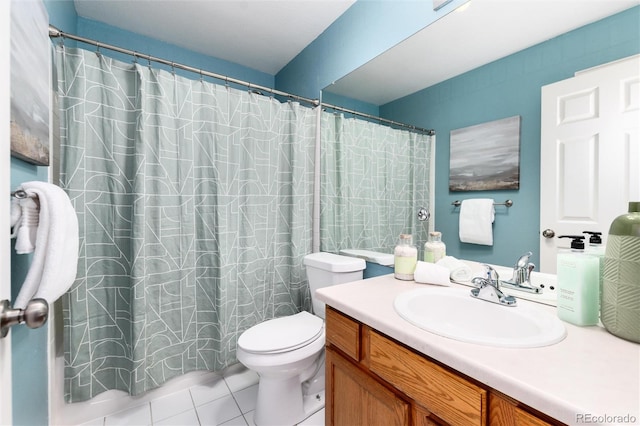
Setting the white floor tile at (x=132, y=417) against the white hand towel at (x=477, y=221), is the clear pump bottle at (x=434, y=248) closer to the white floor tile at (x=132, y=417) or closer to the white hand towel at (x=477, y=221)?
the white hand towel at (x=477, y=221)

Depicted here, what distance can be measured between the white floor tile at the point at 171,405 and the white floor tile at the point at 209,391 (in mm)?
32

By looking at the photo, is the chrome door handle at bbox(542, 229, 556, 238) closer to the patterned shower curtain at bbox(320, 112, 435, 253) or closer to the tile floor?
the patterned shower curtain at bbox(320, 112, 435, 253)

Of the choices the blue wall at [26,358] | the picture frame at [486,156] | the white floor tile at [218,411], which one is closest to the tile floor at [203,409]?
the white floor tile at [218,411]

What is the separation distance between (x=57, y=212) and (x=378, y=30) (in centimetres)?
165

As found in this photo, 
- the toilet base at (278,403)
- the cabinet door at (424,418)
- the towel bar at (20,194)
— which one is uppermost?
the towel bar at (20,194)

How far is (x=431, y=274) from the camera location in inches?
42.4

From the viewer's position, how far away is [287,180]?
6.05 feet

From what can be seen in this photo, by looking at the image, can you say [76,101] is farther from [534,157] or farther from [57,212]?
[534,157]

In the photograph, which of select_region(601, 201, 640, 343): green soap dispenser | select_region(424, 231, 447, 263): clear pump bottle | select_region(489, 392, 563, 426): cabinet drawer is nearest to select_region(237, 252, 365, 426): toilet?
select_region(424, 231, 447, 263): clear pump bottle

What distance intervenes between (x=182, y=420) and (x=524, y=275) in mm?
1755

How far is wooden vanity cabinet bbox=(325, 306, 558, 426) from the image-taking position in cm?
54

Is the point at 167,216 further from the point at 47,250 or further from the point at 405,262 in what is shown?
the point at 405,262

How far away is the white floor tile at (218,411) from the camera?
139cm

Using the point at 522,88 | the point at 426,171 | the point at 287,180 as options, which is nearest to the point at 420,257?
the point at 426,171
